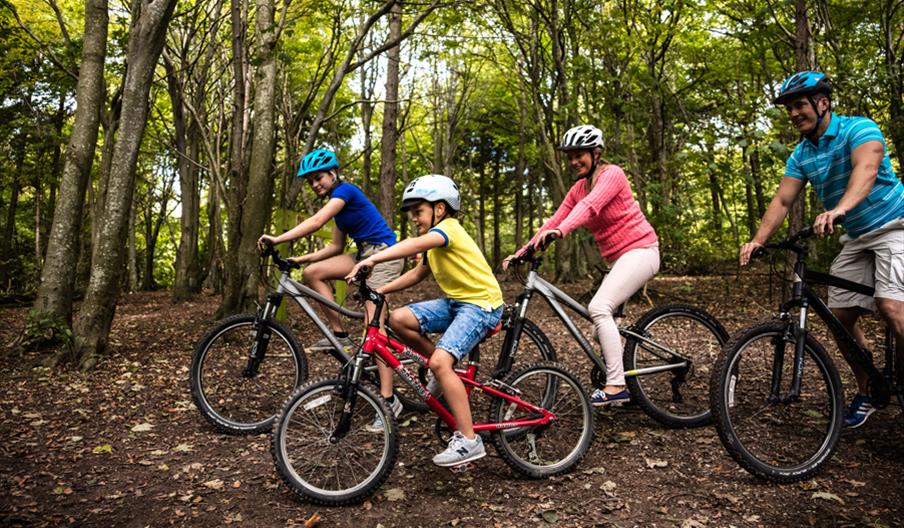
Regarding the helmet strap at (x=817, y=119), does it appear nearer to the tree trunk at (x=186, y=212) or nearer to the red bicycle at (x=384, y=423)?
the red bicycle at (x=384, y=423)

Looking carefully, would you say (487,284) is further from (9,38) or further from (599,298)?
(9,38)

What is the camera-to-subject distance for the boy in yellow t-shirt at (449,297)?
11.5 ft

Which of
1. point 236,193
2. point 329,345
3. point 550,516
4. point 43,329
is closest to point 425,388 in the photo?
point 550,516

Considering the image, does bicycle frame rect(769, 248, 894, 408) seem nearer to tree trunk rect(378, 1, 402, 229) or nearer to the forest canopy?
the forest canopy

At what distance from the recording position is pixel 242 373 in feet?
15.4

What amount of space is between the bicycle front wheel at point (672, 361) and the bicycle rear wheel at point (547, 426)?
76 cm

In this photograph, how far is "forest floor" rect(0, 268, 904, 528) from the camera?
3.23 m

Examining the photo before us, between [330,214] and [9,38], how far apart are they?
12.2 metres

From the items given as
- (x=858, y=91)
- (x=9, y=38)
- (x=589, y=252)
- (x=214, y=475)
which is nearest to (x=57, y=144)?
(x=9, y=38)

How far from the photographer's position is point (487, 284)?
12.6 ft

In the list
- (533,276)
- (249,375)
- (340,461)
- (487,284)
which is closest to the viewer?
(340,461)

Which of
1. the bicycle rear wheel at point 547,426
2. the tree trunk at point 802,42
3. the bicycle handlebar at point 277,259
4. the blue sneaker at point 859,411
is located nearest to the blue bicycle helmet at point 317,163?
the bicycle handlebar at point 277,259

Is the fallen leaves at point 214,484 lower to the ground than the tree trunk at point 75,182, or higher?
lower

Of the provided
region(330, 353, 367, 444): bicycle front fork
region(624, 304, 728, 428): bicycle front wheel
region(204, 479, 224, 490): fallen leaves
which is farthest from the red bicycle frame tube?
region(204, 479, 224, 490): fallen leaves
